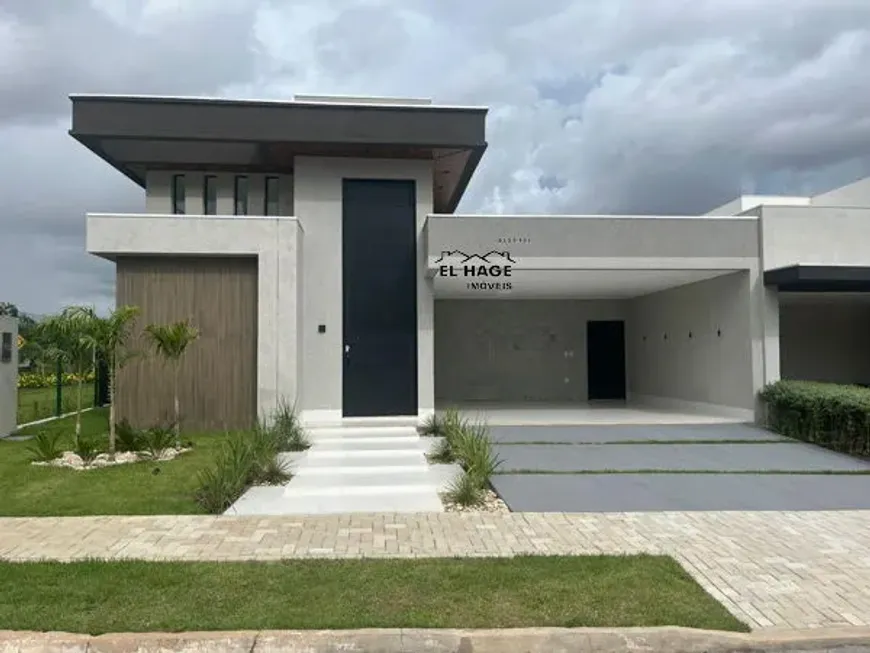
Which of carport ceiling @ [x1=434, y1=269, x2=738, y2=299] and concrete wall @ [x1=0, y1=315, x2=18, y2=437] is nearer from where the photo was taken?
concrete wall @ [x1=0, y1=315, x2=18, y2=437]

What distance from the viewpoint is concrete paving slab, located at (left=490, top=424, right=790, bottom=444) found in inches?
523

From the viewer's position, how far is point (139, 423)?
46.1 feet

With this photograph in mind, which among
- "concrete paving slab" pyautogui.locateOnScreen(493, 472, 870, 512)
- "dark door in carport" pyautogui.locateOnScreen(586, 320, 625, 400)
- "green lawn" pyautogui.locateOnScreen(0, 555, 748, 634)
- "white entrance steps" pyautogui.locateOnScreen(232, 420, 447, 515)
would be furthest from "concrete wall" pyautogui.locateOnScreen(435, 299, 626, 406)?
"green lawn" pyautogui.locateOnScreen(0, 555, 748, 634)

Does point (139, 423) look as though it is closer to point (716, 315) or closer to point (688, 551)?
point (688, 551)

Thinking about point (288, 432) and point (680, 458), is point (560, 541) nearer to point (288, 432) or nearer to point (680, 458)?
point (680, 458)

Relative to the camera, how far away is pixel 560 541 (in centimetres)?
677

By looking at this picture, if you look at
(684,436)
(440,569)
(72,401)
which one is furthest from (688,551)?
(72,401)

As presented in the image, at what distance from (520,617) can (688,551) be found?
93.3 inches

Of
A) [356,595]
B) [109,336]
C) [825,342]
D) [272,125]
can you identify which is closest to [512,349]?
[825,342]

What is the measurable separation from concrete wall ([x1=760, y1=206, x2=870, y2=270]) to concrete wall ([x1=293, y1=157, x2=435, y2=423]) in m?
7.30

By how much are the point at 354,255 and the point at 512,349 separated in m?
7.77

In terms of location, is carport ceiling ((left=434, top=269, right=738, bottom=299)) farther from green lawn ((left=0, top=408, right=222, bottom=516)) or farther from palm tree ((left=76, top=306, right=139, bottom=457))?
green lawn ((left=0, top=408, right=222, bottom=516))

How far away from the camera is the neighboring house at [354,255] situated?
14.2 m

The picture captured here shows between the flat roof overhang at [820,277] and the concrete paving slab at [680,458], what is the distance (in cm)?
336
